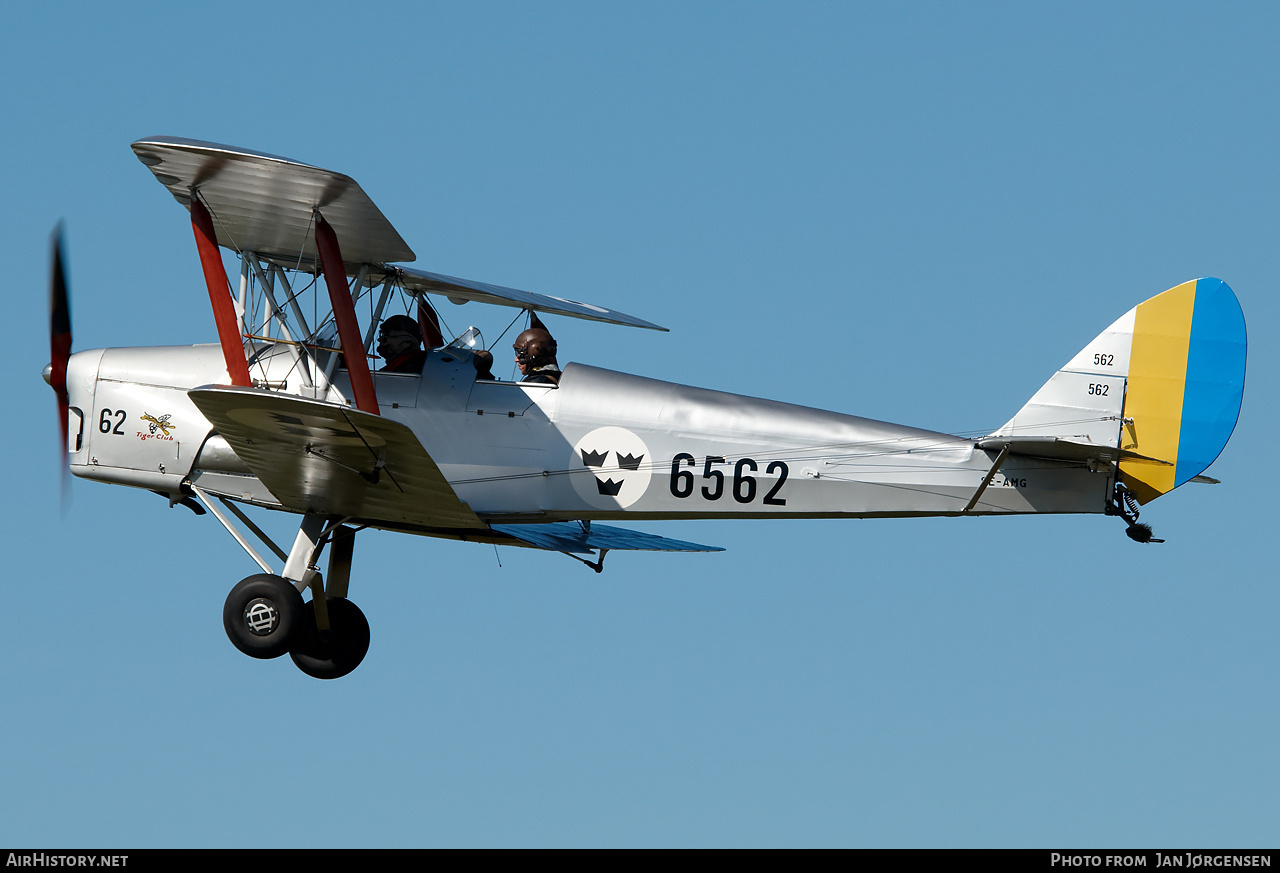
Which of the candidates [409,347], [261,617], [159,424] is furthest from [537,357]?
[159,424]

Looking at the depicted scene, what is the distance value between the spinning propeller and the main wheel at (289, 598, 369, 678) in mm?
2268

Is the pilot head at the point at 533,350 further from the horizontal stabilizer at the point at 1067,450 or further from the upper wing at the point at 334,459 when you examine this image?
the horizontal stabilizer at the point at 1067,450

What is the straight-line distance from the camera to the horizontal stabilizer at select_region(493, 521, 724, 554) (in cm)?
1248

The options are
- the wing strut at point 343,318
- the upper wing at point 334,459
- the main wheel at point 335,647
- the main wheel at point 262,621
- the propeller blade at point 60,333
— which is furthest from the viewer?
the main wheel at point 335,647

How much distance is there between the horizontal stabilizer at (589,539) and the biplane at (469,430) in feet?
3.01

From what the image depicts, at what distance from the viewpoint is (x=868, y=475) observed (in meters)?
10.9

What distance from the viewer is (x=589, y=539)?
1291cm

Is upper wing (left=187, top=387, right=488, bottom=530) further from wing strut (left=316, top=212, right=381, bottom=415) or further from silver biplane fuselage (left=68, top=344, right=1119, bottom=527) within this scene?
wing strut (left=316, top=212, right=381, bottom=415)

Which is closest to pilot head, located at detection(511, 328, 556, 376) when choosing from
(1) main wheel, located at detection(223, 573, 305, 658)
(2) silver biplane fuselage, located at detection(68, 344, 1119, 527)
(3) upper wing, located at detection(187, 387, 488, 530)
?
(2) silver biplane fuselage, located at detection(68, 344, 1119, 527)

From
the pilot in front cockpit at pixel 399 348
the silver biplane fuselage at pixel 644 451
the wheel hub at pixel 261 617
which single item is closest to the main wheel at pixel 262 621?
the wheel hub at pixel 261 617

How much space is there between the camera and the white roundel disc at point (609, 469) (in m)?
11.0

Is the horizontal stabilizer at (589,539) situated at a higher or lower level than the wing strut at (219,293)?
lower
